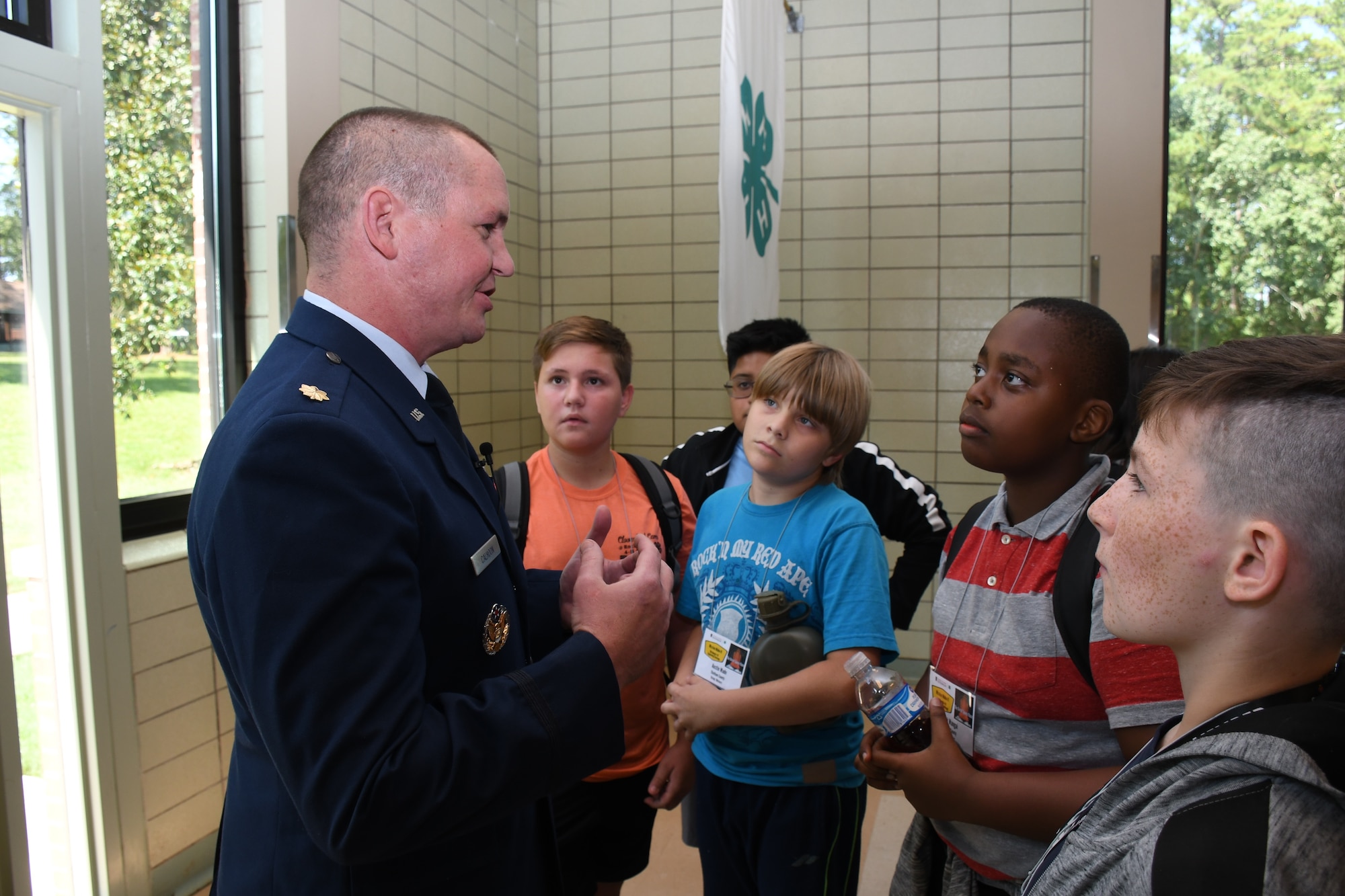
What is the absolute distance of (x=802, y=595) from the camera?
1.53 metres

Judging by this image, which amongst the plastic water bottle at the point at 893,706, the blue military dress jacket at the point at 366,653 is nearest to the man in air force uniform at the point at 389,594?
the blue military dress jacket at the point at 366,653

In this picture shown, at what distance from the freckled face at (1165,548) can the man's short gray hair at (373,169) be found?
2.68 feet

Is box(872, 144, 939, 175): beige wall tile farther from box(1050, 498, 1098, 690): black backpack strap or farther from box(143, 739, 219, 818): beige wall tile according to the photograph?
box(143, 739, 219, 818): beige wall tile

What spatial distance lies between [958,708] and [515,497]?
1.03 meters

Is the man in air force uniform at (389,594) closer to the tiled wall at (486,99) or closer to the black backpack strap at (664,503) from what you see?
the black backpack strap at (664,503)

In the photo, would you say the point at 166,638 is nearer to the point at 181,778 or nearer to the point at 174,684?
the point at 174,684

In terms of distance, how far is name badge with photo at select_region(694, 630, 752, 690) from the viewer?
1520mm

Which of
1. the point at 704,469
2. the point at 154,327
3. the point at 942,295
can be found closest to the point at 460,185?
the point at 704,469

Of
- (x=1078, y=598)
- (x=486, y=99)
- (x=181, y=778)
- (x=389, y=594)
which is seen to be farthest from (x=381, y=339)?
(x=486, y=99)

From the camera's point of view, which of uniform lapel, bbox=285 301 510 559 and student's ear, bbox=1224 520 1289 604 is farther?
uniform lapel, bbox=285 301 510 559

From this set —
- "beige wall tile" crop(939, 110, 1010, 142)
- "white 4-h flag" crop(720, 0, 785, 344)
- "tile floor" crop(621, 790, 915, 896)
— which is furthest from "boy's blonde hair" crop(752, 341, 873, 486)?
"beige wall tile" crop(939, 110, 1010, 142)

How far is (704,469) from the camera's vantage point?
2.44 m

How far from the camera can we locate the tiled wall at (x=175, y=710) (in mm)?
2330

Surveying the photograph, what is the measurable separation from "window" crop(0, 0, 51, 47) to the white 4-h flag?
1.72 m
